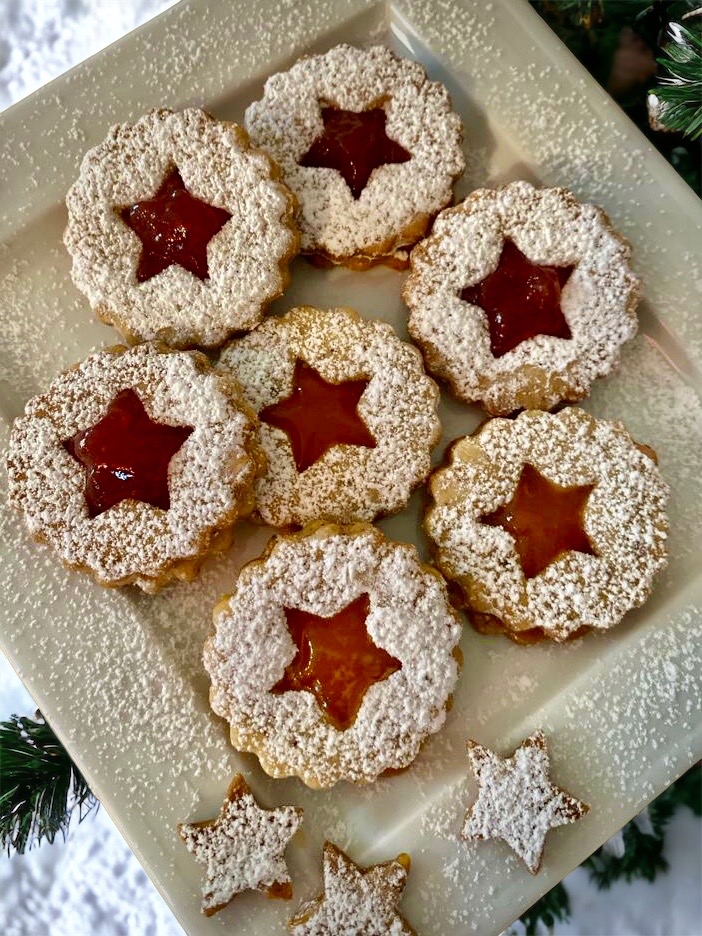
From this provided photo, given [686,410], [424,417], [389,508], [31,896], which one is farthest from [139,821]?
[686,410]

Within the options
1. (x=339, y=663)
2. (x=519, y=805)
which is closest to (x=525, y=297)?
(x=339, y=663)

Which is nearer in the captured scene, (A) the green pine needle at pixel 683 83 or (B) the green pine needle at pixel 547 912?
(A) the green pine needle at pixel 683 83

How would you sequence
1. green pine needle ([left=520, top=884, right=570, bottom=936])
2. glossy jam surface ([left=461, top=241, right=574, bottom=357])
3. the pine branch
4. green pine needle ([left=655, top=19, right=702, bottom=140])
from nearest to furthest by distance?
green pine needle ([left=655, top=19, right=702, bottom=140]), the pine branch, glossy jam surface ([left=461, top=241, right=574, bottom=357]), green pine needle ([left=520, top=884, right=570, bottom=936])

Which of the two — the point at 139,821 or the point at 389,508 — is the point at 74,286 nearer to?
the point at 389,508

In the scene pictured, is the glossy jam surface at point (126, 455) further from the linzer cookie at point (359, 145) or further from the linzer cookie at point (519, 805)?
the linzer cookie at point (519, 805)

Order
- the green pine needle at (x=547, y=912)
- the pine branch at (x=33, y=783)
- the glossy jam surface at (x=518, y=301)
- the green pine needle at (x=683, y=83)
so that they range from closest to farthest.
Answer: the green pine needle at (x=683, y=83) → the pine branch at (x=33, y=783) → the glossy jam surface at (x=518, y=301) → the green pine needle at (x=547, y=912)

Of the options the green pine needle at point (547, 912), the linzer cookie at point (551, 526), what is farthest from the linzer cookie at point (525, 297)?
the green pine needle at point (547, 912)

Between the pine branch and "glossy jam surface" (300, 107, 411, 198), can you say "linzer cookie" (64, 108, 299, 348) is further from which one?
the pine branch

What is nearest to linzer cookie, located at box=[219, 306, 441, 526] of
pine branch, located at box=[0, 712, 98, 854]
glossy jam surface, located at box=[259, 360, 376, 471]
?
glossy jam surface, located at box=[259, 360, 376, 471]
